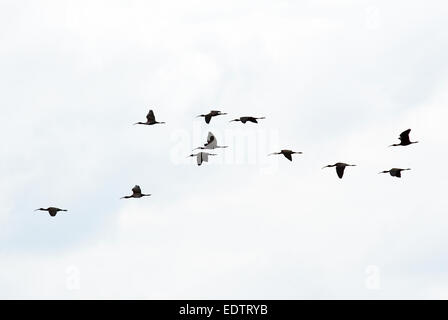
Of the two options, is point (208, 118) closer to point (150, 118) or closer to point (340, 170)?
point (150, 118)

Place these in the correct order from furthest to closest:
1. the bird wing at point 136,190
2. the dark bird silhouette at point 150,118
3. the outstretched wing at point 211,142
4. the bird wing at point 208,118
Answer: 1. the outstretched wing at point 211,142
2. the bird wing at point 136,190
3. the dark bird silhouette at point 150,118
4. the bird wing at point 208,118

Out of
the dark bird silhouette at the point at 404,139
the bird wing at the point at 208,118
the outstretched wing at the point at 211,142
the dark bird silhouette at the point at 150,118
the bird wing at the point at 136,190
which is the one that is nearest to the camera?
the dark bird silhouette at the point at 404,139

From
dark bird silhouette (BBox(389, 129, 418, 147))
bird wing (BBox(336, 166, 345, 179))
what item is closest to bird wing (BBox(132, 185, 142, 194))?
bird wing (BBox(336, 166, 345, 179))

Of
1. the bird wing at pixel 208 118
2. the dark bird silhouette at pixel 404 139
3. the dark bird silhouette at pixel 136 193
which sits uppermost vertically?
the bird wing at pixel 208 118

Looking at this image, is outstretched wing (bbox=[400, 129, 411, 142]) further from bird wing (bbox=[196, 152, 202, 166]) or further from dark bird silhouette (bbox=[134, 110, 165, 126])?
dark bird silhouette (bbox=[134, 110, 165, 126])

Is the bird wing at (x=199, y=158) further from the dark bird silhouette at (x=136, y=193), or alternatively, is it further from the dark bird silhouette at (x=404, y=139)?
the dark bird silhouette at (x=404, y=139)

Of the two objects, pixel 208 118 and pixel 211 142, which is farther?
pixel 211 142

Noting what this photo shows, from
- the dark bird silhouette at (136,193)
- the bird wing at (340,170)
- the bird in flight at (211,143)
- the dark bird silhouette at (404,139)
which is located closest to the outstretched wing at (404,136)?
the dark bird silhouette at (404,139)

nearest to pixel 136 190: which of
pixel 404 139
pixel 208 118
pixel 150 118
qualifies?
pixel 150 118

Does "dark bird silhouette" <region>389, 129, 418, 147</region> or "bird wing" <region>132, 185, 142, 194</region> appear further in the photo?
"bird wing" <region>132, 185, 142, 194</region>
